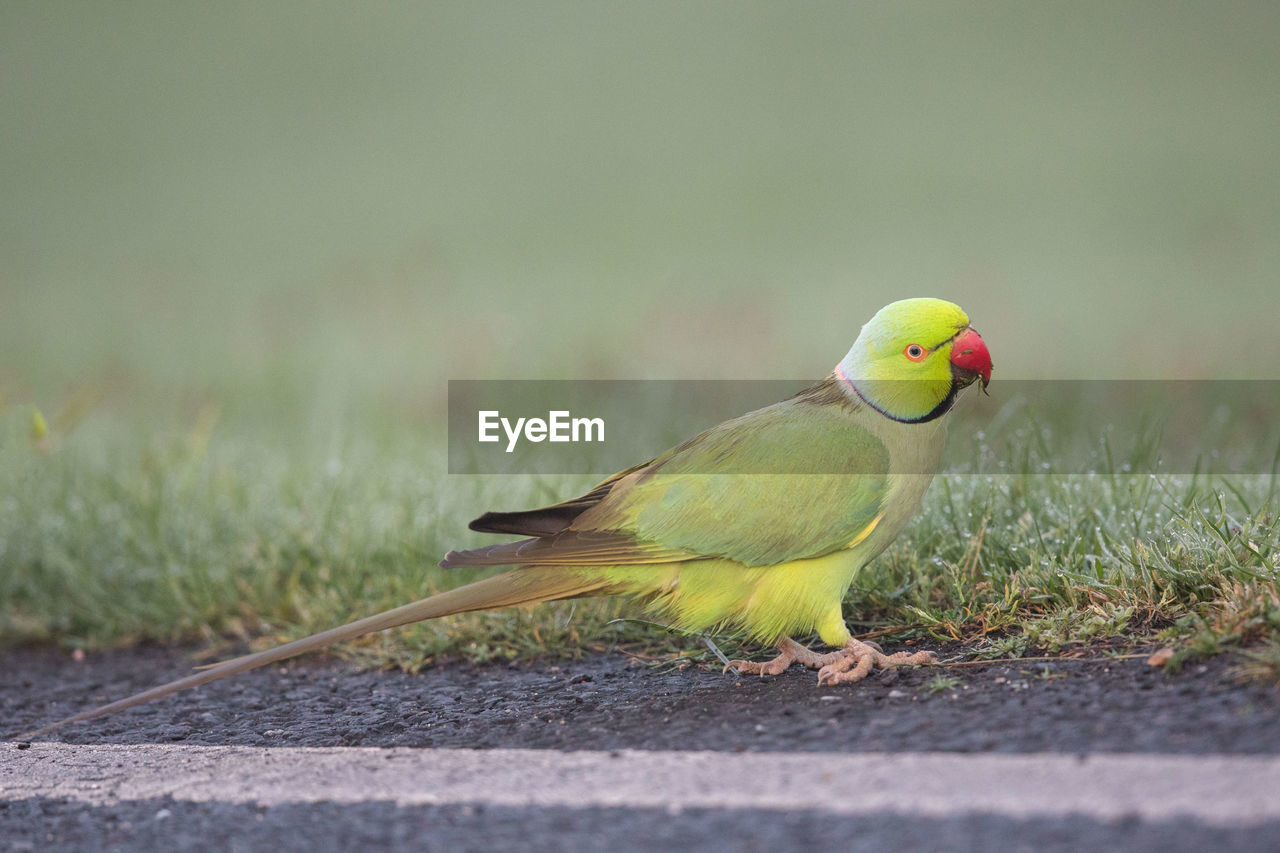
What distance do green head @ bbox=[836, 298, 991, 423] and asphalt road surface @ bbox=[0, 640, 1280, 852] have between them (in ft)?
2.37

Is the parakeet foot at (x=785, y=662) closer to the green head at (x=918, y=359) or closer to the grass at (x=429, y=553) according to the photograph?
the grass at (x=429, y=553)

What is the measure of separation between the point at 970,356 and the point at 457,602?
1.47 m

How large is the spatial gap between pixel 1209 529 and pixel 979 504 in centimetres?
79

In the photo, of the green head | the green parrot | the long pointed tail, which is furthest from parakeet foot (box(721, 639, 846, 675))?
the green head

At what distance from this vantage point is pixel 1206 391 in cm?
598

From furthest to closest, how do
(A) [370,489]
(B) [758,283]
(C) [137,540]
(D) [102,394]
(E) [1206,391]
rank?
(B) [758,283] → (D) [102,394] → (E) [1206,391] → (A) [370,489] → (C) [137,540]

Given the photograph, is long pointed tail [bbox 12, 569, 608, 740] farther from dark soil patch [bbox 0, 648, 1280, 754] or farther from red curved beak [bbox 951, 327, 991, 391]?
red curved beak [bbox 951, 327, 991, 391]

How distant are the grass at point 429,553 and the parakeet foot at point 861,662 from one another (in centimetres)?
14

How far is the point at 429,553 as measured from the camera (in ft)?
14.4

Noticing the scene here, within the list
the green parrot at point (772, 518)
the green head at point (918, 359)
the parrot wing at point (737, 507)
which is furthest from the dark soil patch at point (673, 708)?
the green head at point (918, 359)

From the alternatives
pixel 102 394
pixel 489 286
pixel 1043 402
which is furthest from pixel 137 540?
pixel 489 286

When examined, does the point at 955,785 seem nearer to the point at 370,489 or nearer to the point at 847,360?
the point at 847,360

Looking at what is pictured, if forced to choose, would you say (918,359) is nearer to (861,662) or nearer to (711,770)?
(861,662)

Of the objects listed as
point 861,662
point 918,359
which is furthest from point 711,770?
point 918,359
